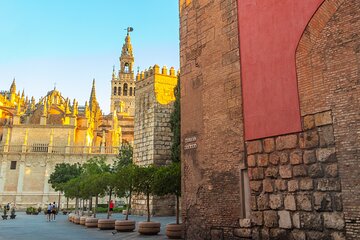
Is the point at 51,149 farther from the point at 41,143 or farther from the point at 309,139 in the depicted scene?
the point at 309,139

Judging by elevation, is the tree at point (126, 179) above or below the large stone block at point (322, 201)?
above

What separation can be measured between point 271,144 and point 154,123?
18.7 m

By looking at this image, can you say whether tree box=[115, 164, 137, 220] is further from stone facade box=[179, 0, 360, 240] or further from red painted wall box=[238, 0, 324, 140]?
red painted wall box=[238, 0, 324, 140]

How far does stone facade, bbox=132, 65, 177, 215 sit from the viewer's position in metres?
25.0

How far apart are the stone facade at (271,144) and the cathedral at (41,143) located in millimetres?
42981

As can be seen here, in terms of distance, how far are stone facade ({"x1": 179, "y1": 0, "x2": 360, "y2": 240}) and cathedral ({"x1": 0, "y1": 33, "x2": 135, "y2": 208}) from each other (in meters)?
Result: 43.0

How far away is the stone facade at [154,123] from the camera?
82.0 feet

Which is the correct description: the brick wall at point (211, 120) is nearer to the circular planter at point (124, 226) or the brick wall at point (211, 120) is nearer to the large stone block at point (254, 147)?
the large stone block at point (254, 147)

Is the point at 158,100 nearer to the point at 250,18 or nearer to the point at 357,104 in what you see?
the point at 250,18

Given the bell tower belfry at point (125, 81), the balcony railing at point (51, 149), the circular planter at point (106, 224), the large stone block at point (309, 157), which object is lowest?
the circular planter at point (106, 224)

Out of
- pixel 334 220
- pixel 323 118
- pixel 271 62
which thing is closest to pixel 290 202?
pixel 334 220

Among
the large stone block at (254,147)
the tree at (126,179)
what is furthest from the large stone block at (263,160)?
the tree at (126,179)

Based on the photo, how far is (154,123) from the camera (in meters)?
25.7

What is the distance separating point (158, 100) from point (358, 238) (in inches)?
850
